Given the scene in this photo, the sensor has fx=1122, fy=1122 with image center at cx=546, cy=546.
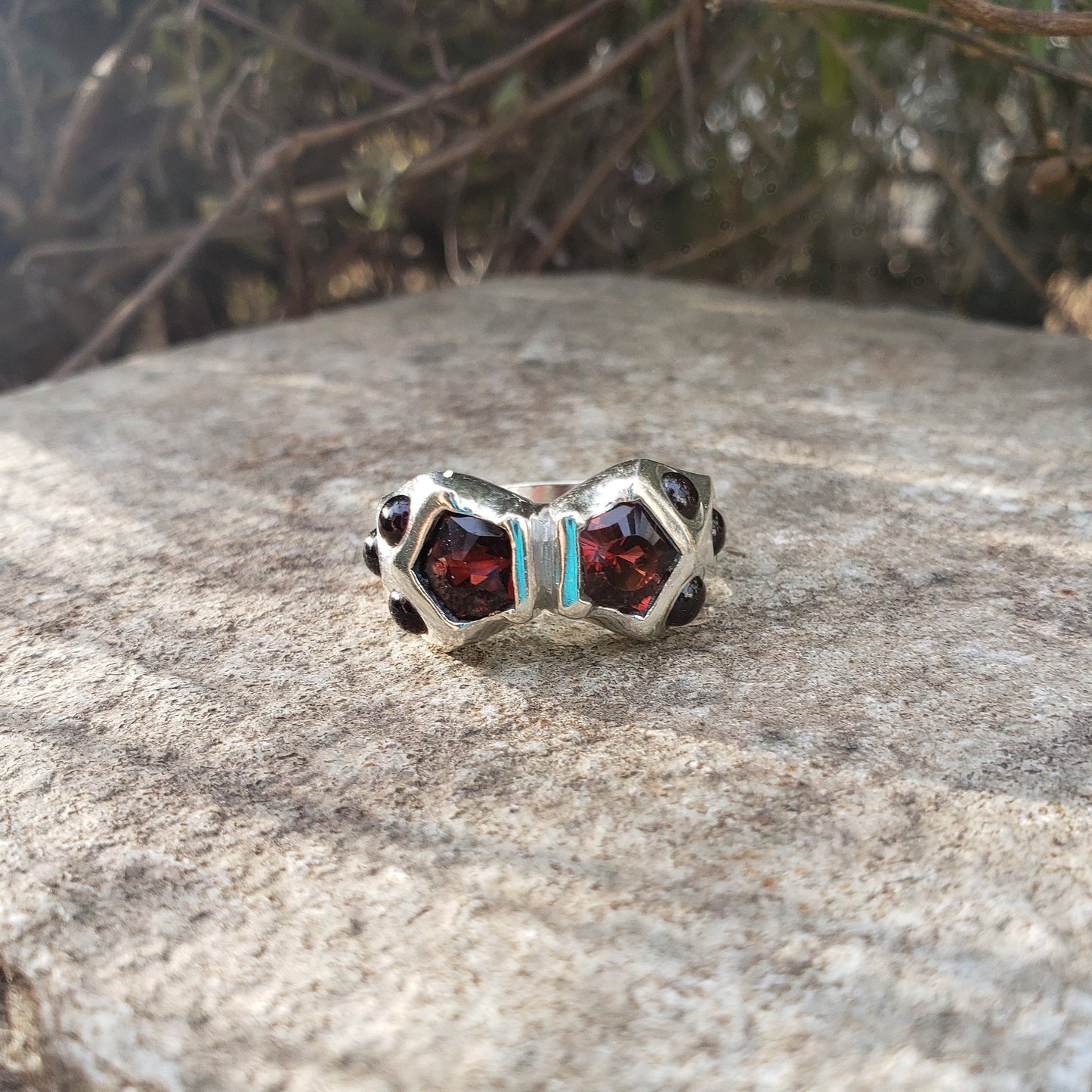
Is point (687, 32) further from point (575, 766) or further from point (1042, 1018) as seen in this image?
point (1042, 1018)

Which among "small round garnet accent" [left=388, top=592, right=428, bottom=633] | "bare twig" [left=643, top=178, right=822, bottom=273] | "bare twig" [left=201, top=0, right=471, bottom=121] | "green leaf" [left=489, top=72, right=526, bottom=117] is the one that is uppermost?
"bare twig" [left=201, top=0, right=471, bottom=121]

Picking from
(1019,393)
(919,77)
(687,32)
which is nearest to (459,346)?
(687,32)

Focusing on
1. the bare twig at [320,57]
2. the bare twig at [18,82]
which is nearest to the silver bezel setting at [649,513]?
the bare twig at [320,57]

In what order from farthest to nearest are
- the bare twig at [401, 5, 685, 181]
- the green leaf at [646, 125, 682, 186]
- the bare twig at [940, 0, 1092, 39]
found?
the green leaf at [646, 125, 682, 186] < the bare twig at [401, 5, 685, 181] < the bare twig at [940, 0, 1092, 39]

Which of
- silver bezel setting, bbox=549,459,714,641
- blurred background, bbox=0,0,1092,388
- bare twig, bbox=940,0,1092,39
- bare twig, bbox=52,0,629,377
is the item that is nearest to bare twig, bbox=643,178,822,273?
blurred background, bbox=0,0,1092,388

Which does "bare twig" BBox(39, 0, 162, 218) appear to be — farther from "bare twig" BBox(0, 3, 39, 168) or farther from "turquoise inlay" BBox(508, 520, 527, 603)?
"turquoise inlay" BBox(508, 520, 527, 603)

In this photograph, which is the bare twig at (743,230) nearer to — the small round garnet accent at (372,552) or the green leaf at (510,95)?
the green leaf at (510,95)

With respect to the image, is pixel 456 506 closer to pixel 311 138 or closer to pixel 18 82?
pixel 311 138
